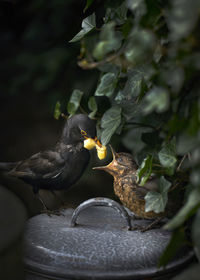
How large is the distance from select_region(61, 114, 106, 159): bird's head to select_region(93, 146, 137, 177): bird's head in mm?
64

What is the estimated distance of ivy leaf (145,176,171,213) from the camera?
78 cm

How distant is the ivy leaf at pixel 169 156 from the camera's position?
2.38 feet

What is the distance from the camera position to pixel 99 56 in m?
0.58

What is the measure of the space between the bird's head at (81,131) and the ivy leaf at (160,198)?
0.27 meters

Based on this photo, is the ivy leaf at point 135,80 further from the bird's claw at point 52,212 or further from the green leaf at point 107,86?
the bird's claw at point 52,212

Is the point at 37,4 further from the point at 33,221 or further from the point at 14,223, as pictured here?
the point at 14,223

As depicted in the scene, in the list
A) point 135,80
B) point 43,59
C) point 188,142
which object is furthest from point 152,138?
point 43,59

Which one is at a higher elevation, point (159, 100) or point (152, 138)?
point (159, 100)

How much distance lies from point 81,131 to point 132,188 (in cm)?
22

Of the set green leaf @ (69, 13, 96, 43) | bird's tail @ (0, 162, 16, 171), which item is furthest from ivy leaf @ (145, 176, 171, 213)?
bird's tail @ (0, 162, 16, 171)

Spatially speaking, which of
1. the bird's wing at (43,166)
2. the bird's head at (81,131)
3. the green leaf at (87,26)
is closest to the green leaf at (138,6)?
the green leaf at (87,26)

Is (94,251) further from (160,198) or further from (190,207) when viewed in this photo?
A: (190,207)

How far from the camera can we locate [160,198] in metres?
0.79

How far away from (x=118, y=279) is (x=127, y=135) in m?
0.39
